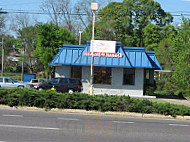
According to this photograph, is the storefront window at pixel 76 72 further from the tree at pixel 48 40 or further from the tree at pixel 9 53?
the tree at pixel 9 53

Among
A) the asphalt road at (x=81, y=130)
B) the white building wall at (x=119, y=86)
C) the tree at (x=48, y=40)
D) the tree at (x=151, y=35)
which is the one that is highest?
the tree at (x=151, y=35)

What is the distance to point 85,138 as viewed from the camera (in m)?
8.59

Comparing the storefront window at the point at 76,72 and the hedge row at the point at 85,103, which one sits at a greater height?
the storefront window at the point at 76,72

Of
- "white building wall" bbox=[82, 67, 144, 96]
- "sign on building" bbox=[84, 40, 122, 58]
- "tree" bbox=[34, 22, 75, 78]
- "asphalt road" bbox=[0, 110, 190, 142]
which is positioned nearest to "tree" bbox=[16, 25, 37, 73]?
"tree" bbox=[34, 22, 75, 78]

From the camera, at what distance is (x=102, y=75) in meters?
28.5

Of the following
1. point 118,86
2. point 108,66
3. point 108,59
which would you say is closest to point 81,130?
point 108,66

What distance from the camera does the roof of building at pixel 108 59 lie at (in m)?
27.4

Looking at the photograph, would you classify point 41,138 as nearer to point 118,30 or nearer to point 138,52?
point 138,52

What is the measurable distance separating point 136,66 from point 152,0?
32.7 metres

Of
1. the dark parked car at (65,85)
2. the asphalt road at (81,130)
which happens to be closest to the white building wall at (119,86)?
the dark parked car at (65,85)

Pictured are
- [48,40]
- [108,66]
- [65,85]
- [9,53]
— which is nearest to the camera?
[65,85]

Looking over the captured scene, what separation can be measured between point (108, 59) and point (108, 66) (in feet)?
2.42

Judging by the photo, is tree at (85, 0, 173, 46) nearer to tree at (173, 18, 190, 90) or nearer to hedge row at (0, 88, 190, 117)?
tree at (173, 18, 190, 90)

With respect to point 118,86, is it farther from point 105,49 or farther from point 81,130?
point 81,130
